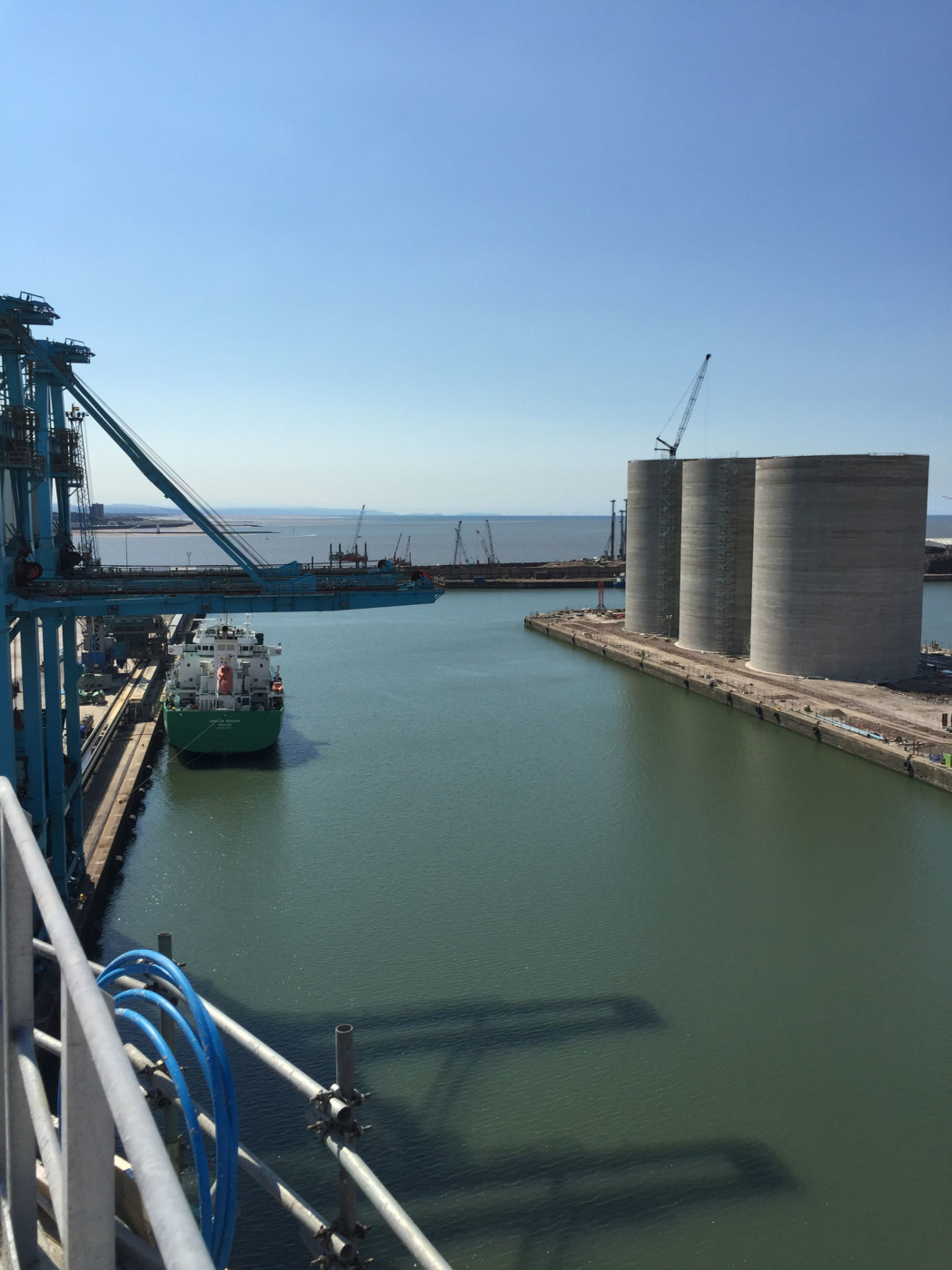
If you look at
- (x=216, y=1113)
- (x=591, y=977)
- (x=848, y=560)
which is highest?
(x=848, y=560)

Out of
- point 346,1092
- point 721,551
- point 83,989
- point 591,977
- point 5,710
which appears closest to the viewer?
point 83,989

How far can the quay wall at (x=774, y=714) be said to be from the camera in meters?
20.8

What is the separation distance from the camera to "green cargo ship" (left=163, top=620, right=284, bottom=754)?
891 inches

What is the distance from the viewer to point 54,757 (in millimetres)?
11797

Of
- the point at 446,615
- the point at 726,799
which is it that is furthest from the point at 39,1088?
the point at 446,615

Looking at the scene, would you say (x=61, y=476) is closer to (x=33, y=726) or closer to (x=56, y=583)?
(x=56, y=583)

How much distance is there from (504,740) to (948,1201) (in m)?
16.8

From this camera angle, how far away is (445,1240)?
25.1ft

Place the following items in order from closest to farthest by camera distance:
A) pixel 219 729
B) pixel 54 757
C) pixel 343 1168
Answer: pixel 343 1168, pixel 54 757, pixel 219 729

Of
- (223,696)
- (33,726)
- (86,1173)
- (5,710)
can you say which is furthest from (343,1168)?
(223,696)

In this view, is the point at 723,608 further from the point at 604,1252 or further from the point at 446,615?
the point at 604,1252

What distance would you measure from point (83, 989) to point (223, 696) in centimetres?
2250

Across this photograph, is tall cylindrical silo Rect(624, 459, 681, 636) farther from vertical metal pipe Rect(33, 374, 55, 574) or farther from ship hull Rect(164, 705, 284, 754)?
vertical metal pipe Rect(33, 374, 55, 574)

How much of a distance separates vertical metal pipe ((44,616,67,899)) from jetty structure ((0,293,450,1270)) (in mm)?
27
